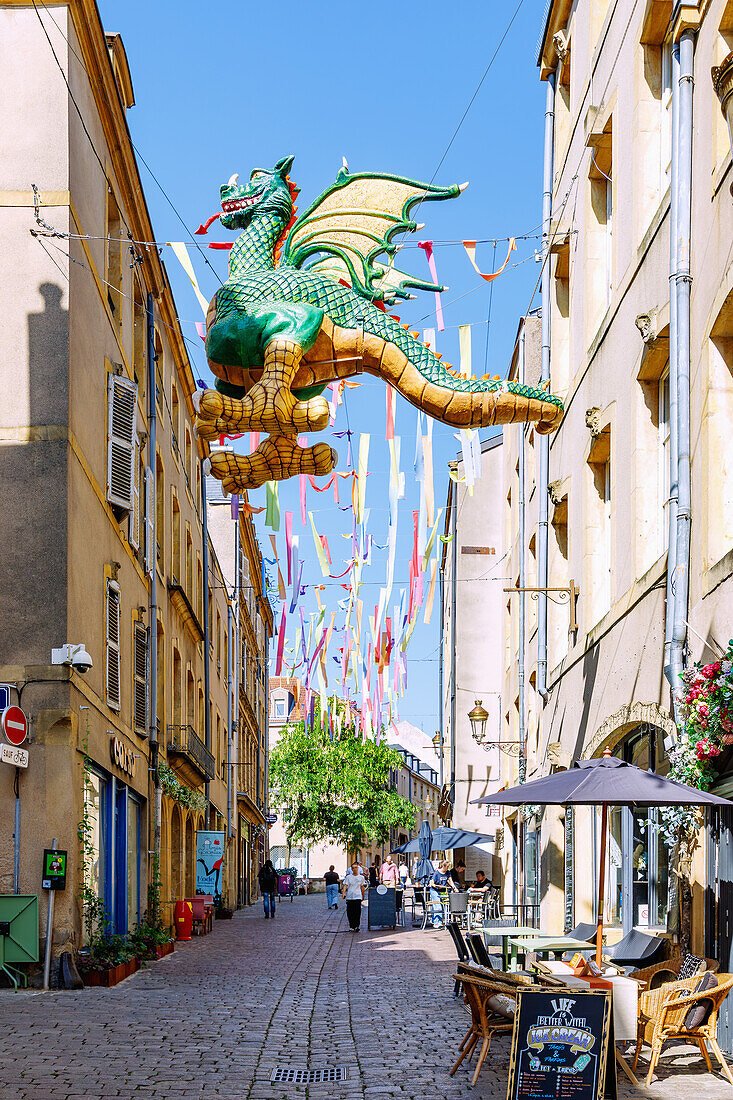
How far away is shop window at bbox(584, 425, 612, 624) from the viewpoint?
17406 millimetres

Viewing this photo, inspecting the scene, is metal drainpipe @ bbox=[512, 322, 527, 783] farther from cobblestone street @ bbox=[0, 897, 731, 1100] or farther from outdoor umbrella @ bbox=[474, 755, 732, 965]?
outdoor umbrella @ bbox=[474, 755, 732, 965]

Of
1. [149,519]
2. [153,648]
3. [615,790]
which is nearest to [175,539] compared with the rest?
[149,519]

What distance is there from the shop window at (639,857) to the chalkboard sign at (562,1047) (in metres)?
4.29

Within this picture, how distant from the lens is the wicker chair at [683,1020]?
29.6 feet

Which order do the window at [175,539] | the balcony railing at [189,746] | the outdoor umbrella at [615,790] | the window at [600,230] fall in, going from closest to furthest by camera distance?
1. the outdoor umbrella at [615,790]
2. the window at [600,230]
3. the balcony railing at [189,746]
4. the window at [175,539]

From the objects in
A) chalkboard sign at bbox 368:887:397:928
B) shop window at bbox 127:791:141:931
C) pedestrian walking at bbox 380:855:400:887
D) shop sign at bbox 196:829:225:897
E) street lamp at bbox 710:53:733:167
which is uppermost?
street lamp at bbox 710:53:733:167

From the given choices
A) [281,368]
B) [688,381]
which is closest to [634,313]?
[688,381]

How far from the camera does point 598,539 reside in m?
17.5

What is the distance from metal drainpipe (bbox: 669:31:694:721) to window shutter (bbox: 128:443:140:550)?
9.70m

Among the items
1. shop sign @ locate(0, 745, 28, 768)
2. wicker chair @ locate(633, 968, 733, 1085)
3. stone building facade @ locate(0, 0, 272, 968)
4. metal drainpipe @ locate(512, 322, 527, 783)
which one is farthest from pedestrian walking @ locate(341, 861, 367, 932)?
wicker chair @ locate(633, 968, 733, 1085)

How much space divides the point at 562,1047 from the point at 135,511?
1513 cm

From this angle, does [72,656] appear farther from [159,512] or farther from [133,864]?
[159,512]

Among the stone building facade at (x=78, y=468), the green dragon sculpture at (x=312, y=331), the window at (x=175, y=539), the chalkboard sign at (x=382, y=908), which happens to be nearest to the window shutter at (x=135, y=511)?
the stone building facade at (x=78, y=468)

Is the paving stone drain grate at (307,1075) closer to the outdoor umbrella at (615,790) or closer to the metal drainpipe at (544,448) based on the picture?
the outdoor umbrella at (615,790)
